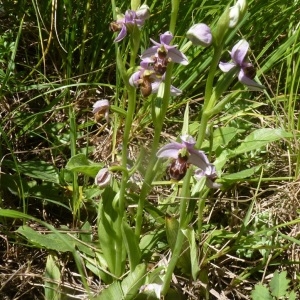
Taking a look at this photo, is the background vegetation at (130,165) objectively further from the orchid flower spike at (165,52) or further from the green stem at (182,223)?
the orchid flower spike at (165,52)

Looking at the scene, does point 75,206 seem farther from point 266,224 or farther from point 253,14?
point 253,14

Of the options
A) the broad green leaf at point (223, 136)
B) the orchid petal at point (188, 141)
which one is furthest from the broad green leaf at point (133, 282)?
the broad green leaf at point (223, 136)

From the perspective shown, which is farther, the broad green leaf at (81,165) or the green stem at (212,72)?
the broad green leaf at (81,165)

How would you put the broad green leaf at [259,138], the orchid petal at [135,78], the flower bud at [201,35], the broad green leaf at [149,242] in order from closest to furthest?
the flower bud at [201,35] → the orchid petal at [135,78] → the broad green leaf at [149,242] → the broad green leaf at [259,138]

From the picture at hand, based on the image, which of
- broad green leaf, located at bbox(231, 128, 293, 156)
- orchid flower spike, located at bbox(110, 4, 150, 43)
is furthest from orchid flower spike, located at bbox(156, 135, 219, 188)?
broad green leaf, located at bbox(231, 128, 293, 156)

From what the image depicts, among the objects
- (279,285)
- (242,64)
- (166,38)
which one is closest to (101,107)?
(166,38)

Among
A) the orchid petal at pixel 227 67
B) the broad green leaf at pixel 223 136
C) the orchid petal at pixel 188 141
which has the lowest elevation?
the broad green leaf at pixel 223 136

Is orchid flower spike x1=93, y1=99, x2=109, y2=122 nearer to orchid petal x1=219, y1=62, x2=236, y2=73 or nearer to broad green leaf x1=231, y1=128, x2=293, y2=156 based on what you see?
orchid petal x1=219, y1=62, x2=236, y2=73

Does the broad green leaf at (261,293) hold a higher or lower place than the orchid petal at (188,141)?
lower
